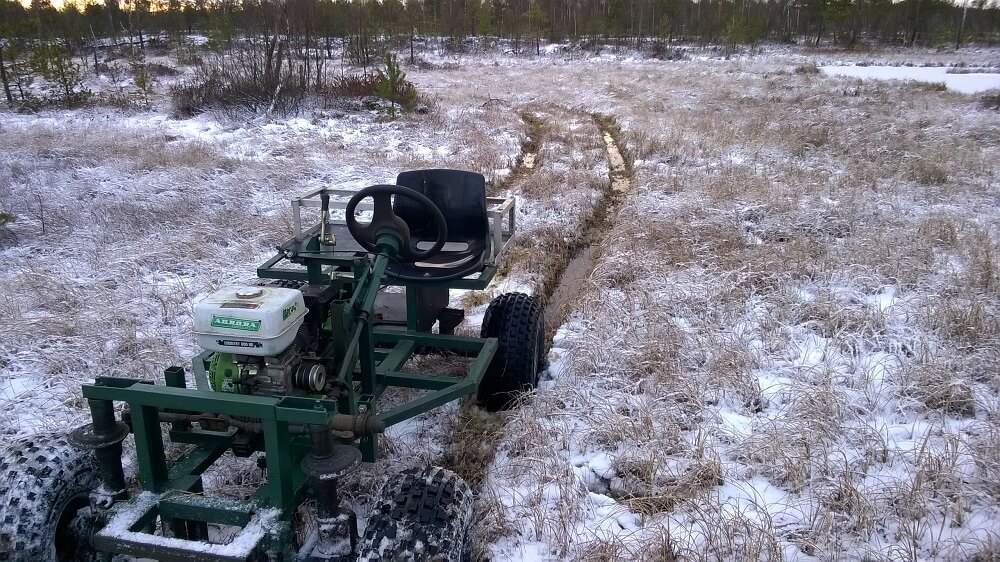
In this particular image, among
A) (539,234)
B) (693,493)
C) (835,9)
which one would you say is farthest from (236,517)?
(835,9)


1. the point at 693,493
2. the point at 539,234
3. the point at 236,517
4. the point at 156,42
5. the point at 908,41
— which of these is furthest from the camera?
the point at 908,41

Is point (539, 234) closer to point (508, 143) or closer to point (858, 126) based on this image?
point (508, 143)

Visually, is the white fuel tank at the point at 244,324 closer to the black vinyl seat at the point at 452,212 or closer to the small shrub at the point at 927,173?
the black vinyl seat at the point at 452,212

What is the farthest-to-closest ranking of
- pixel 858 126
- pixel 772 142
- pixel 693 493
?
pixel 858 126
pixel 772 142
pixel 693 493

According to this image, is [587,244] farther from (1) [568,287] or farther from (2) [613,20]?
(2) [613,20]

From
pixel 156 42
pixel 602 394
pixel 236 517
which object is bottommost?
pixel 602 394

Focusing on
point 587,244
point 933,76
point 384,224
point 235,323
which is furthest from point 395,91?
point 933,76

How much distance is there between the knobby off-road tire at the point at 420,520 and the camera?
2445mm

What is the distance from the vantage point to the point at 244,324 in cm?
268

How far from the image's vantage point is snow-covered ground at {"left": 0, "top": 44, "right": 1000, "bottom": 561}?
3.36 m

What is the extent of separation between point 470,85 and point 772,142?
14153mm

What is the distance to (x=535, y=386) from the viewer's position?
4.69 m

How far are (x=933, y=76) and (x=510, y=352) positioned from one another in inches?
1097

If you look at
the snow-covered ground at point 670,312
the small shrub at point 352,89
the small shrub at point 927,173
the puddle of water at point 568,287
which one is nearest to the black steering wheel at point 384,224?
the snow-covered ground at point 670,312
